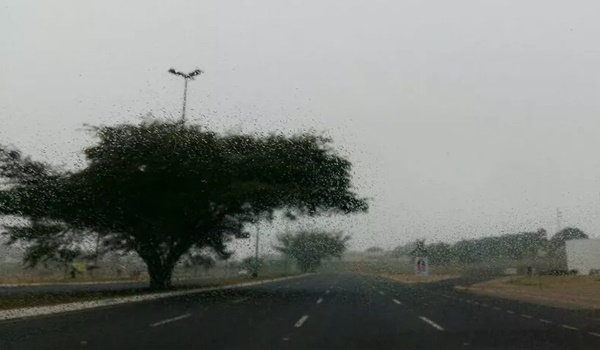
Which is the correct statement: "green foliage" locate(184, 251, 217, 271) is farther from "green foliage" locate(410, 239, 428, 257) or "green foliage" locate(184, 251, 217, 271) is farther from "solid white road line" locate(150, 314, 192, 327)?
"green foliage" locate(410, 239, 428, 257)

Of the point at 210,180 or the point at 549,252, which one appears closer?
the point at 210,180

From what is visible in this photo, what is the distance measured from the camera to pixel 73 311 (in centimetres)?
1803

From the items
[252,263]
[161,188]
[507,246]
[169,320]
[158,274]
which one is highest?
[161,188]

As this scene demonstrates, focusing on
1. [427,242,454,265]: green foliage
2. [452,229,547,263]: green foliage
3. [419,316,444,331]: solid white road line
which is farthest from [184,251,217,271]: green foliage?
[427,242,454,265]: green foliage

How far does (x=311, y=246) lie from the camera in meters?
116

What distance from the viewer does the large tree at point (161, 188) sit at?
92.0ft

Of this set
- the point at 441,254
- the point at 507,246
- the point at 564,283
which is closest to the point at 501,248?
the point at 507,246

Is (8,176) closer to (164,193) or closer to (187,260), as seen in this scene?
(164,193)

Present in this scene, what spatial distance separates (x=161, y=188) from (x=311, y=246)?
87395 mm

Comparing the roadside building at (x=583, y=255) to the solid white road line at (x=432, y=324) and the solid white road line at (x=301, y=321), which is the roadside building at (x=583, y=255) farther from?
the solid white road line at (x=301, y=321)

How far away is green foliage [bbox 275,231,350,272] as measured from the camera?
113m

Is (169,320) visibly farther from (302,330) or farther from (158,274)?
(158,274)

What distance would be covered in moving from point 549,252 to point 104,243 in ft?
252

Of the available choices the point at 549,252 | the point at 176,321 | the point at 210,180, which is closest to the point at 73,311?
the point at 176,321
